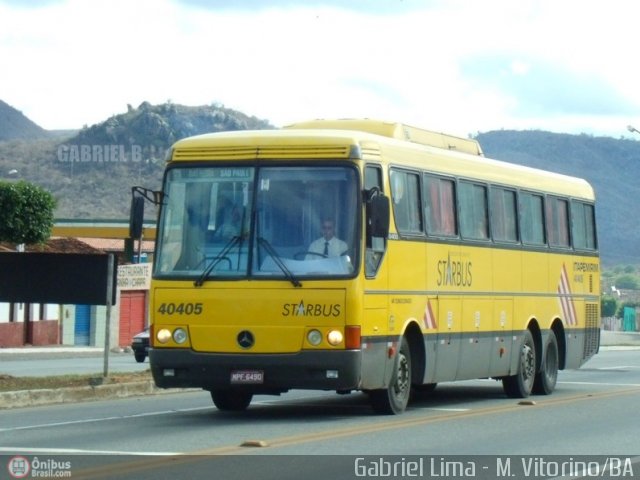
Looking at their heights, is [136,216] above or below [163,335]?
above

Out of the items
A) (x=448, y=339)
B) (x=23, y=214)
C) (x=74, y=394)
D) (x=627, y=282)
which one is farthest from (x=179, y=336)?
(x=627, y=282)

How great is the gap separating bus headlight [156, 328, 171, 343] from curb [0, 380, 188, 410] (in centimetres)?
354

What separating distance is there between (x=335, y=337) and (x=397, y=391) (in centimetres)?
184

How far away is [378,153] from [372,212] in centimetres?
118

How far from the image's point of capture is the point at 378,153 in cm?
1717

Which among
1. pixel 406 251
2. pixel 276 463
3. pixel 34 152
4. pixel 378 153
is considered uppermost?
pixel 34 152

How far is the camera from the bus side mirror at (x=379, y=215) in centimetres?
1617

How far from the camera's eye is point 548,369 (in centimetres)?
2278

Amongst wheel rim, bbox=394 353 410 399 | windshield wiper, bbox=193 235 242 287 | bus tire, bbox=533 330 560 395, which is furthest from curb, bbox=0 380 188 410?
bus tire, bbox=533 330 560 395

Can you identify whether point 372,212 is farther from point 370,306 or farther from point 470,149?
point 470,149

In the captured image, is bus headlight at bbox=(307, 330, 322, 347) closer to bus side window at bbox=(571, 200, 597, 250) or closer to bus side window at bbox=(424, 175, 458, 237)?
bus side window at bbox=(424, 175, 458, 237)

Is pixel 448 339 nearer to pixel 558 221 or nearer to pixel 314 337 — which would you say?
pixel 314 337

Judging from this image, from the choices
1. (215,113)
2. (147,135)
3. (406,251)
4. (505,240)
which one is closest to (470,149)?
(505,240)

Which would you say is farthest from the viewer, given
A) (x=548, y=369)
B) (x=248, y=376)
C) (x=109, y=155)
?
(x=109, y=155)
